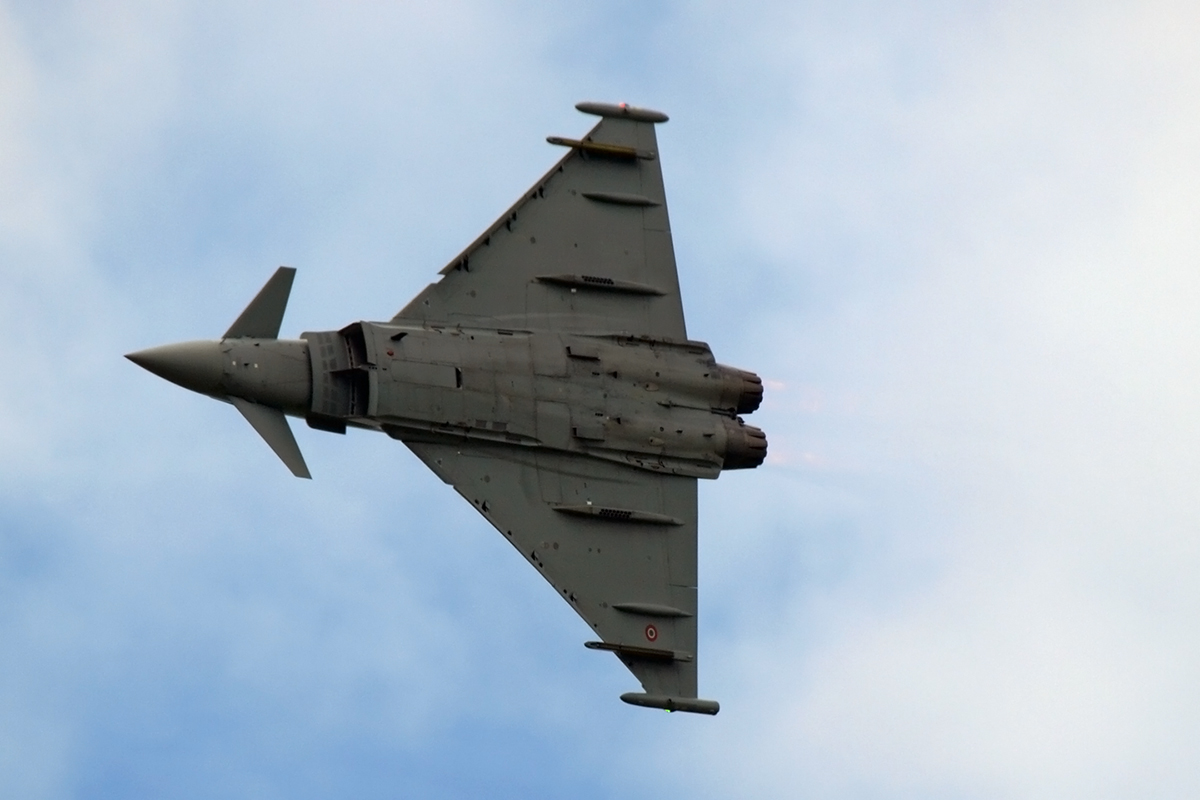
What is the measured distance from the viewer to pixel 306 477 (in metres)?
49.8

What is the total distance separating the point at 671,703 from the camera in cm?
5288

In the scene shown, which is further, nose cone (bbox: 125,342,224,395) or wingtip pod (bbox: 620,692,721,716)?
wingtip pod (bbox: 620,692,721,716)

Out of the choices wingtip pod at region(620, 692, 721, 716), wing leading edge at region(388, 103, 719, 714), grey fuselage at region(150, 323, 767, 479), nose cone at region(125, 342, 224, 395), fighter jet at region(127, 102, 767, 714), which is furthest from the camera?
wingtip pod at region(620, 692, 721, 716)

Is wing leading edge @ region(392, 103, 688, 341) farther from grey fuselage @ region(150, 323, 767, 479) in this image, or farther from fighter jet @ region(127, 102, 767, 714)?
grey fuselage @ region(150, 323, 767, 479)

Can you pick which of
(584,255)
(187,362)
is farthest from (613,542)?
(187,362)

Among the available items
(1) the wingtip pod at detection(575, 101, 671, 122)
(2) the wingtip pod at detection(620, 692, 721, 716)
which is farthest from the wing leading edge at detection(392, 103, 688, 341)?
(2) the wingtip pod at detection(620, 692, 721, 716)

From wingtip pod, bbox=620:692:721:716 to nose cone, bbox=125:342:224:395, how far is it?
10.8 meters

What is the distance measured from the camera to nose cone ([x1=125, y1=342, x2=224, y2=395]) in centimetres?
4959

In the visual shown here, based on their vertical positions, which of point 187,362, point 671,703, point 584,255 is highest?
point 584,255

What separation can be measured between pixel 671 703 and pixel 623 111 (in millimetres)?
12811

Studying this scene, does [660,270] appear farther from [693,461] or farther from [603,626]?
[603,626]

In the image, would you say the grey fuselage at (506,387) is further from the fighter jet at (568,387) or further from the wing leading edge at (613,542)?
the wing leading edge at (613,542)

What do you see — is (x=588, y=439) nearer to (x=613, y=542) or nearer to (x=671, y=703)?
(x=613, y=542)

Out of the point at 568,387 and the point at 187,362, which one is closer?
the point at 187,362
